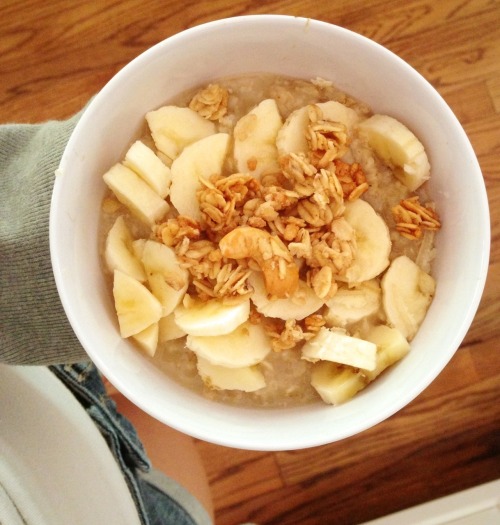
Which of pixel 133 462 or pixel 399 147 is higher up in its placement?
pixel 399 147

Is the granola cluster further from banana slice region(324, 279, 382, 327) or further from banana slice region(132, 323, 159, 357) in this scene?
banana slice region(132, 323, 159, 357)

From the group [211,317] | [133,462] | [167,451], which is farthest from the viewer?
[167,451]

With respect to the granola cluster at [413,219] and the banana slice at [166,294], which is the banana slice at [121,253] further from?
the granola cluster at [413,219]

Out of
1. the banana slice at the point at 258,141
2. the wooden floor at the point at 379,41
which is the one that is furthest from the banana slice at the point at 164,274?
the wooden floor at the point at 379,41

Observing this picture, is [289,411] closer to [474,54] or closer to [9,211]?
[9,211]

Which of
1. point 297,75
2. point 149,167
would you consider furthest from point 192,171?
point 297,75

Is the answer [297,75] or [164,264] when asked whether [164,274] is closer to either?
[164,264]
